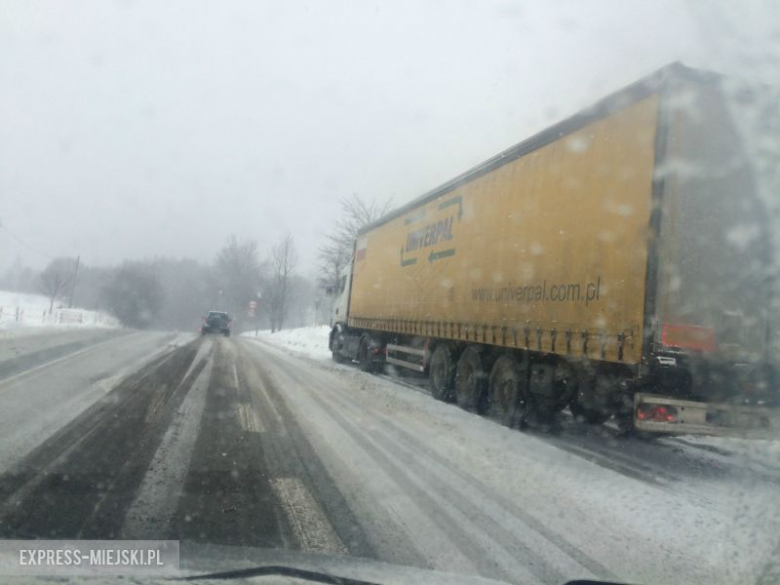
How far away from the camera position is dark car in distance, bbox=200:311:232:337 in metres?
44.9

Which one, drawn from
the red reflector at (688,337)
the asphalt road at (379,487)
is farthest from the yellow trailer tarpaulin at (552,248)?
the asphalt road at (379,487)

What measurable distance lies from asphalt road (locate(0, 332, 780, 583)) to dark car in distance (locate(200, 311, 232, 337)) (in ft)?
115

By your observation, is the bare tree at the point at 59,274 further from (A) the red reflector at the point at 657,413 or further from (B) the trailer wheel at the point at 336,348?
(A) the red reflector at the point at 657,413

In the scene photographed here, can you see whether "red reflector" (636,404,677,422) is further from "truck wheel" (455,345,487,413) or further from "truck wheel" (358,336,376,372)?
"truck wheel" (358,336,376,372)

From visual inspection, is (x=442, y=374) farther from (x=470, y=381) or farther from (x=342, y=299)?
(x=342, y=299)

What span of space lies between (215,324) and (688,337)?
41.4 meters

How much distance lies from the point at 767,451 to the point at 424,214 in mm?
8154

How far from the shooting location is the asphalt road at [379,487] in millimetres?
4336

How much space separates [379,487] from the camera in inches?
227

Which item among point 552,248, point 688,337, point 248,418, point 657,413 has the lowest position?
point 248,418

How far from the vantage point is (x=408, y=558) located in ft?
13.6

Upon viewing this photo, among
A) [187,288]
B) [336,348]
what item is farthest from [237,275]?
[336,348]

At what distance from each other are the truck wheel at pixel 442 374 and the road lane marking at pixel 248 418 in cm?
430

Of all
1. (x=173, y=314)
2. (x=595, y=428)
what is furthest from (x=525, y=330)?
(x=173, y=314)
